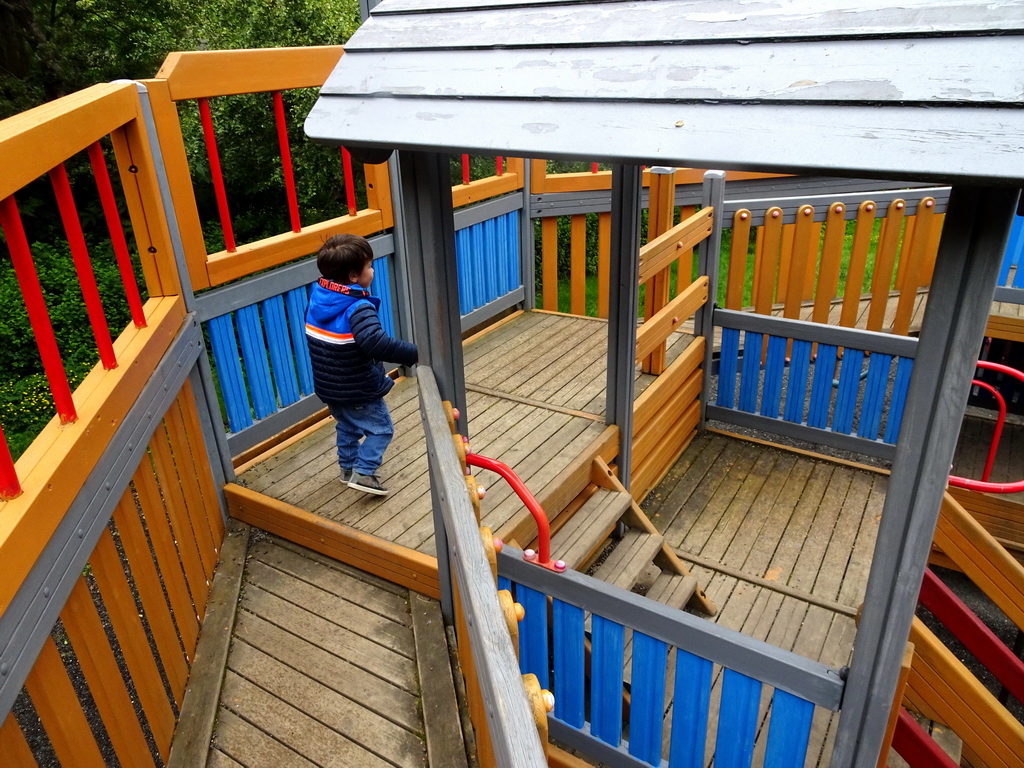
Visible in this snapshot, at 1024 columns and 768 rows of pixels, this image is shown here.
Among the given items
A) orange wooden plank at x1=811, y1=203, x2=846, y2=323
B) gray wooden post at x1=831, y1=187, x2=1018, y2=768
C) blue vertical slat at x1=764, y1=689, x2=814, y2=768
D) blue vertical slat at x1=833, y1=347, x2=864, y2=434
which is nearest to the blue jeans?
blue vertical slat at x1=764, y1=689, x2=814, y2=768

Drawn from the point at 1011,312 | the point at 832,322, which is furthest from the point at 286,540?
the point at 1011,312

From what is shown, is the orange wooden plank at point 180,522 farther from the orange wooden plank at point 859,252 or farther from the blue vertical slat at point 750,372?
the orange wooden plank at point 859,252

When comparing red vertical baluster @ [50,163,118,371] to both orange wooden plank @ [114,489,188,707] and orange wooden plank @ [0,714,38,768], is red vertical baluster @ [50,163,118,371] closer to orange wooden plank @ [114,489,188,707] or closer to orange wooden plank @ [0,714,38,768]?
orange wooden plank @ [114,489,188,707]

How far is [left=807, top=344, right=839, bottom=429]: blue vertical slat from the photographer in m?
4.90

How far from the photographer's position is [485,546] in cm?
178

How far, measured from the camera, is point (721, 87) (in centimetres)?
134

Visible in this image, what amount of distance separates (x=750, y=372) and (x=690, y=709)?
329 centimetres

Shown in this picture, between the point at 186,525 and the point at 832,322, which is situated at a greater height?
the point at 186,525

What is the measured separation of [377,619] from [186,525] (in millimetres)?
853

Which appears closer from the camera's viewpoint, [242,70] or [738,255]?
[242,70]

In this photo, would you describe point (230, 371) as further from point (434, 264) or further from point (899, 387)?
point (899, 387)

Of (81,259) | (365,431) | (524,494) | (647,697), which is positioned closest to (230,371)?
(365,431)

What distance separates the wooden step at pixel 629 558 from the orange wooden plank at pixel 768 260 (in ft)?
8.52

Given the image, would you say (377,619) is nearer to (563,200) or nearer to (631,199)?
(631,199)
